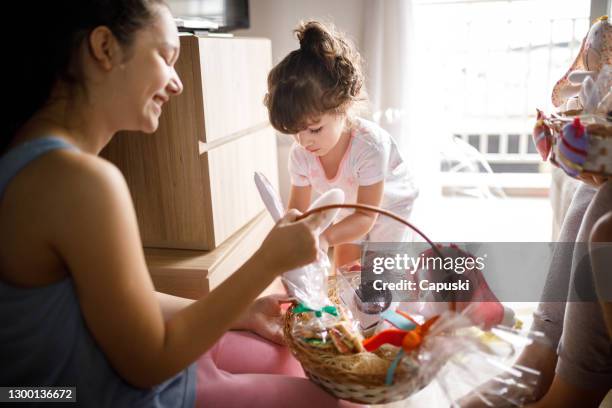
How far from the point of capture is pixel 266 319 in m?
1.12

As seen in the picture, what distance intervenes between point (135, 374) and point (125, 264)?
0.55ft

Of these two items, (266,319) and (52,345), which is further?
(266,319)

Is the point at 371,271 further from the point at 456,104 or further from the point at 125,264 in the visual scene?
the point at 456,104

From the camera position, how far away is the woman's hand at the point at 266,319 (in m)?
1.09

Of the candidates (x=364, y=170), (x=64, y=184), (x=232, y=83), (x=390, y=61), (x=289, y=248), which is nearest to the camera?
(x=64, y=184)

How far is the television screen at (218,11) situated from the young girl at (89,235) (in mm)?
850

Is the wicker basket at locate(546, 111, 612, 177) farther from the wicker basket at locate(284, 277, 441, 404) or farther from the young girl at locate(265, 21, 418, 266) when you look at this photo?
the young girl at locate(265, 21, 418, 266)

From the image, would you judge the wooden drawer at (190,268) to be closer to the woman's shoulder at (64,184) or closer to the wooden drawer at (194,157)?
the wooden drawer at (194,157)

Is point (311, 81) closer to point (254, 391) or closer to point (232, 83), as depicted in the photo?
point (232, 83)

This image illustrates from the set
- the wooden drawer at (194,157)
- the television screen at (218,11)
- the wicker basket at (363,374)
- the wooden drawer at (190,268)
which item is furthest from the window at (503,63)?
the wicker basket at (363,374)

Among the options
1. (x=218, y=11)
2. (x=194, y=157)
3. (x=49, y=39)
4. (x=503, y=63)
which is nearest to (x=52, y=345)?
(x=49, y=39)

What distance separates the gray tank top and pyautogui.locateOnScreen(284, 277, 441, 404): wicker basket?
10.6 inches

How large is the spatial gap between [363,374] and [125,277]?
14.7 inches

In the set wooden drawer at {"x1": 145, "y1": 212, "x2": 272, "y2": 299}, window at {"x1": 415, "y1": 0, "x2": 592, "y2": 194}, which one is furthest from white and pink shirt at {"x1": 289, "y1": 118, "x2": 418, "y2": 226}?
window at {"x1": 415, "y1": 0, "x2": 592, "y2": 194}
